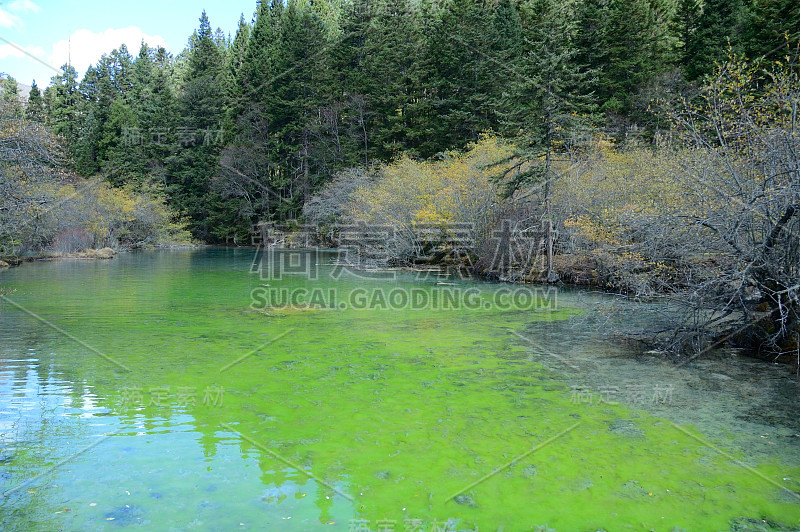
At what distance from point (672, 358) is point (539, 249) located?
13.0 metres

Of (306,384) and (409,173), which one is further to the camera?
(409,173)

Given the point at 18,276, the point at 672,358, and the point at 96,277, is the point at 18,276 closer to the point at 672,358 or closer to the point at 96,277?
the point at 96,277

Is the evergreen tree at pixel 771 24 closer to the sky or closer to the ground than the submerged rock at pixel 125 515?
Result: closer to the sky

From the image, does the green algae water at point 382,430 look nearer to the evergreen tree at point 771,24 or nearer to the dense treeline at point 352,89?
the dense treeline at point 352,89

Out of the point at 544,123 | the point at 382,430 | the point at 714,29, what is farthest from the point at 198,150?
the point at 382,430

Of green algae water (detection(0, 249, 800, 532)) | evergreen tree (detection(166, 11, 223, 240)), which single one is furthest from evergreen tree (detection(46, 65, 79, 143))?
green algae water (detection(0, 249, 800, 532))

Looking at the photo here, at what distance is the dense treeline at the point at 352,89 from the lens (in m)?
34.2

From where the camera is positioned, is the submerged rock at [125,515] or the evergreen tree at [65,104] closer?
the submerged rock at [125,515]

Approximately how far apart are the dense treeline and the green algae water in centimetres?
1705

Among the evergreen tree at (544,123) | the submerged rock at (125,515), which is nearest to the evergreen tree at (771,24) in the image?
the evergreen tree at (544,123)

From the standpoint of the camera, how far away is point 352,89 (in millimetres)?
51188

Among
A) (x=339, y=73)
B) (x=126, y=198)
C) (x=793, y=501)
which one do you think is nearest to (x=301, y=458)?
(x=793, y=501)

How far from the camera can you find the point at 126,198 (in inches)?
1838

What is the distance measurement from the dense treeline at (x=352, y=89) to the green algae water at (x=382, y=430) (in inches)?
671
